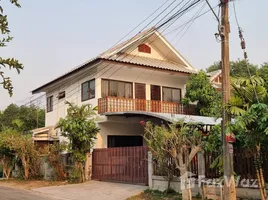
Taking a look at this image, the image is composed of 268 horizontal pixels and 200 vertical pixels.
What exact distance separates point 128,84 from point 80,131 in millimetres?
5599

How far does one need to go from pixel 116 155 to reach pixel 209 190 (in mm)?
7039

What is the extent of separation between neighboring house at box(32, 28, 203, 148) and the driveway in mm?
4347

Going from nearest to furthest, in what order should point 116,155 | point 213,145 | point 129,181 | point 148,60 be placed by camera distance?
1. point 213,145
2. point 129,181
3. point 116,155
4. point 148,60

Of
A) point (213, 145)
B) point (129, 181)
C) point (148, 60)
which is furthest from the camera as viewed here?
point (148, 60)

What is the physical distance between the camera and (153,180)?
13578mm

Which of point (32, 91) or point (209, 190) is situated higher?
point (32, 91)

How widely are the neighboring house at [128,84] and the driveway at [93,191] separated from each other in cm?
435

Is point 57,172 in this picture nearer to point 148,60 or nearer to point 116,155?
point 116,155

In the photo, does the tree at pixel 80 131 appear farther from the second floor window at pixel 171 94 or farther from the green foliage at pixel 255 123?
the green foliage at pixel 255 123

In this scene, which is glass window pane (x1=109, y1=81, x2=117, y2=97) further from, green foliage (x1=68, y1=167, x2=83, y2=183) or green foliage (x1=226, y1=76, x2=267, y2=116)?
green foliage (x1=226, y1=76, x2=267, y2=116)

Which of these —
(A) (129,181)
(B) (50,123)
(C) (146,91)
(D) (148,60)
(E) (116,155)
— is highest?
(D) (148,60)

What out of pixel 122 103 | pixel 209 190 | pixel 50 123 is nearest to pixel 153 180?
pixel 209 190

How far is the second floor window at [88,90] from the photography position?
69.4ft

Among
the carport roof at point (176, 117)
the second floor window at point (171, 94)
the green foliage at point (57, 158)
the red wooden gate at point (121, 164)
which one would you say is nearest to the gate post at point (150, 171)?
the red wooden gate at point (121, 164)
